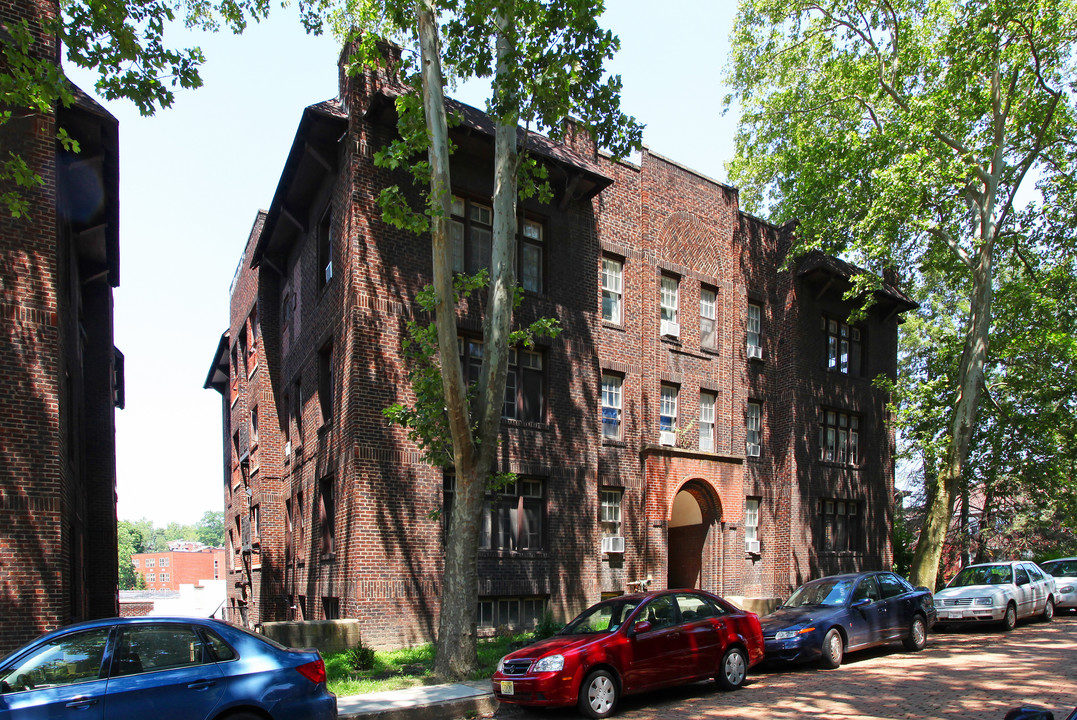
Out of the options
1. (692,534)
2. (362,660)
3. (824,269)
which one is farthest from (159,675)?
(824,269)

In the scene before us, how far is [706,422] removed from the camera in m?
23.6

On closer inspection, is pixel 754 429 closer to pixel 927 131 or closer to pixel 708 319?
pixel 708 319

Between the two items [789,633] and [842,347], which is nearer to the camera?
[789,633]

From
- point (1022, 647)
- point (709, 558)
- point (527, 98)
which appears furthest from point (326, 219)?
point (1022, 647)

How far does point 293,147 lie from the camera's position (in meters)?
19.2

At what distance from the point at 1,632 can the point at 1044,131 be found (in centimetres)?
2585

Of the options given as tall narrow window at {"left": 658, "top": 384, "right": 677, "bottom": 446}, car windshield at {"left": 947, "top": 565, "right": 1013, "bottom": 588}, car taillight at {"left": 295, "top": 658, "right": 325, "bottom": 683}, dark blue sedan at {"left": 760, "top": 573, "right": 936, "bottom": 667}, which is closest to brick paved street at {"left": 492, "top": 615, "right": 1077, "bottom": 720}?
dark blue sedan at {"left": 760, "top": 573, "right": 936, "bottom": 667}

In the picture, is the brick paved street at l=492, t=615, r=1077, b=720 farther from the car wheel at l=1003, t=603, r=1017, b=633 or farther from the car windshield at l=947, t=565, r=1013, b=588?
the car windshield at l=947, t=565, r=1013, b=588

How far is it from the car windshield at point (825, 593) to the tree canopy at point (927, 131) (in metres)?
8.52

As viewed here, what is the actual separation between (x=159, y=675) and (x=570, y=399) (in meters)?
13.4

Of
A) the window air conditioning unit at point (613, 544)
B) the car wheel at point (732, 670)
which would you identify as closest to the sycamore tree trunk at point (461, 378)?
the car wheel at point (732, 670)

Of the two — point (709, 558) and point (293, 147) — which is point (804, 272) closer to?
point (709, 558)

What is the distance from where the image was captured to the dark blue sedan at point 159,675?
7035 mm

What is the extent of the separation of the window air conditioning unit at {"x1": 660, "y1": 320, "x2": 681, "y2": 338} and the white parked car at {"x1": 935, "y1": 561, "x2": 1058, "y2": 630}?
896cm
